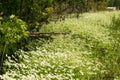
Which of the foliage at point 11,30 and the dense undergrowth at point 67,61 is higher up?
the foliage at point 11,30

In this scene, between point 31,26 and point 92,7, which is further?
point 92,7

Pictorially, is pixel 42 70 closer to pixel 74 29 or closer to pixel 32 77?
pixel 32 77

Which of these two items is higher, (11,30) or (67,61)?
(11,30)

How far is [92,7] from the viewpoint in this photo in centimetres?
3991

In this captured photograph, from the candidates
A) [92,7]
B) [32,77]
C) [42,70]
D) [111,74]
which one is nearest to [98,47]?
[111,74]

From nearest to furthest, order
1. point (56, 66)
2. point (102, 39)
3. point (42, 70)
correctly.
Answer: point (42, 70), point (56, 66), point (102, 39)

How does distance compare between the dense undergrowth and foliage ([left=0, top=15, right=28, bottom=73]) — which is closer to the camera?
the dense undergrowth

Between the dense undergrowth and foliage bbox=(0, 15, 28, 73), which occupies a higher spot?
foliage bbox=(0, 15, 28, 73)

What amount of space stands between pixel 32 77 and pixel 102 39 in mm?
7776

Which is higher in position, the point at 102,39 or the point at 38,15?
the point at 38,15

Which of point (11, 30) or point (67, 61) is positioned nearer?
point (11, 30)

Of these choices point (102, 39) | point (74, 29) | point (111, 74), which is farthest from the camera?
point (74, 29)

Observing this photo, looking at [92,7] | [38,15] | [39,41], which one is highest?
[38,15]

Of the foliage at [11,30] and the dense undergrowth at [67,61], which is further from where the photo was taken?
the foliage at [11,30]
